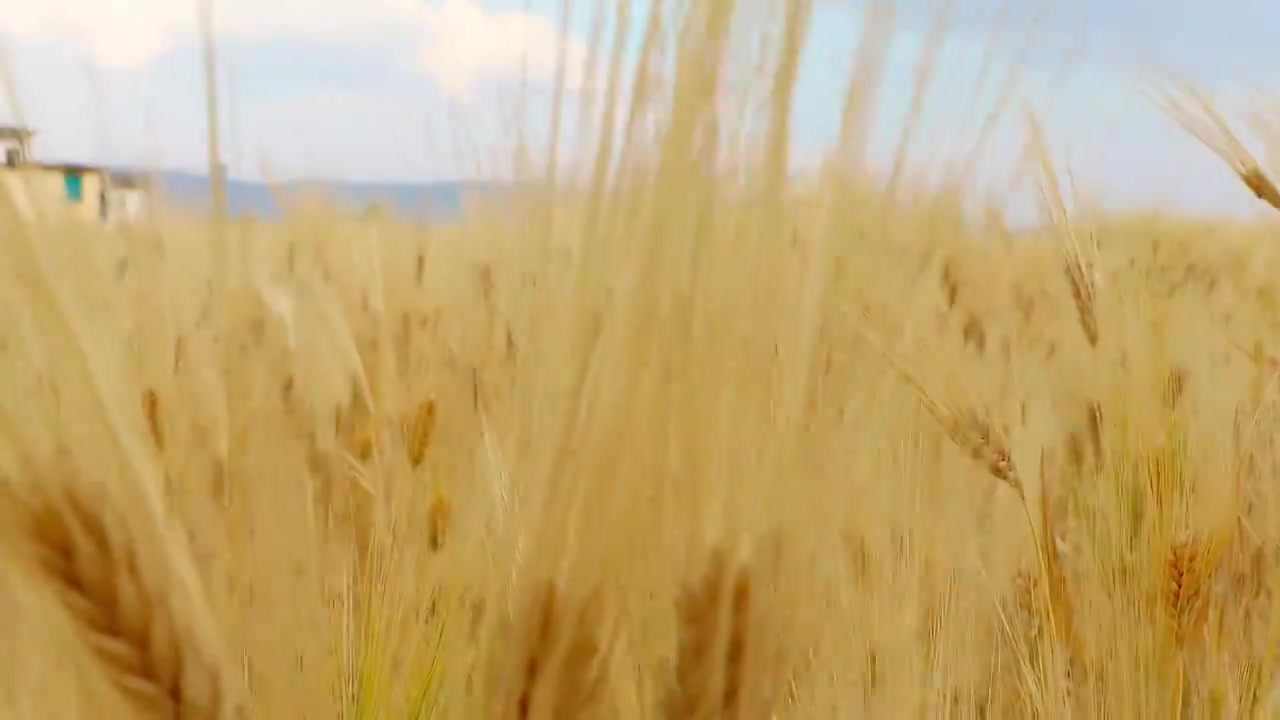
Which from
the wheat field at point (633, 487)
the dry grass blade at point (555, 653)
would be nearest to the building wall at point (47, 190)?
the wheat field at point (633, 487)

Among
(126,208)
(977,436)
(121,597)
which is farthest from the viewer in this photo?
(977,436)

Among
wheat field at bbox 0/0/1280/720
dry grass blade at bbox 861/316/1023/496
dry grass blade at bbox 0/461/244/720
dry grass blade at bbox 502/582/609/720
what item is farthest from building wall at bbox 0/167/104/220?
dry grass blade at bbox 861/316/1023/496

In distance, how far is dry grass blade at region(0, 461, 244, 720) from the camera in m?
0.37

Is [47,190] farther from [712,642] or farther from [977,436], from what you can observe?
[977,436]

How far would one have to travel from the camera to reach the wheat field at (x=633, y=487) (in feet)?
1.30

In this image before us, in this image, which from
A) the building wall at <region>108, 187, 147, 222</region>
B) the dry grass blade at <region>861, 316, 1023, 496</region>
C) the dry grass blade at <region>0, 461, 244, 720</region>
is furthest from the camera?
the dry grass blade at <region>861, 316, 1023, 496</region>

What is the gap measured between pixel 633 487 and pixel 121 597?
0.61 ft

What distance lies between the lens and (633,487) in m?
0.41

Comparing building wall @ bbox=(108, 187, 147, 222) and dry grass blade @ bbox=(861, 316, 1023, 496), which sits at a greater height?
building wall @ bbox=(108, 187, 147, 222)

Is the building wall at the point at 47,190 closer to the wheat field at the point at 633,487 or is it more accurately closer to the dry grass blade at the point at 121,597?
the wheat field at the point at 633,487

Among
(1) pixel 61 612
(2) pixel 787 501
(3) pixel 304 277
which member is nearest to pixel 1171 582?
(2) pixel 787 501

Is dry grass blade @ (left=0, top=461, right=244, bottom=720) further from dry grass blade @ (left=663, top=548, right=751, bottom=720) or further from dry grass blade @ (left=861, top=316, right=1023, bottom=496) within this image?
dry grass blade @ (left=861, top=316, right=1023, bottom=496)

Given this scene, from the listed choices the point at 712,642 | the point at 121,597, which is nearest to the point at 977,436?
the point at 712,642

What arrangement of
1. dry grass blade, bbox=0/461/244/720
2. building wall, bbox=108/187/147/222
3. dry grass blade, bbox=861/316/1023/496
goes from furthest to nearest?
1. dry grass blade, bbox=861/316/1023/496
2. building wall, bbox=108/187/147/222
3. dry grass blade, bbox=0/461/244/720
